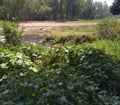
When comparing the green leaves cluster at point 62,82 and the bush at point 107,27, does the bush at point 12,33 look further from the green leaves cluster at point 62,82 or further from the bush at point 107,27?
the bush at point 107,27

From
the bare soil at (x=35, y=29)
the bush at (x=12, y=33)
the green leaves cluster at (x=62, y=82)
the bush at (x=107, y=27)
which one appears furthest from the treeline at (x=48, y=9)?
the green leaves cluster at (x=62, y=82)

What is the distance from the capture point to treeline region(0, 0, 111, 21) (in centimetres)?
4519

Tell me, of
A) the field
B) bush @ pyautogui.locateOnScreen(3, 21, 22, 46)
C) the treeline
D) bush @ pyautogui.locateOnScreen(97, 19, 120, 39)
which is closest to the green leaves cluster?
the field

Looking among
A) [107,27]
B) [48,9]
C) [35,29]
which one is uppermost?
[107,27]

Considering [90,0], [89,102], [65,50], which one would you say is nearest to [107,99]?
[89,102]

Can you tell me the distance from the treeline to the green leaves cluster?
35874 mm

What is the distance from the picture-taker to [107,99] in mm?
4309

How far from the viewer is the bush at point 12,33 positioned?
26.9 ft

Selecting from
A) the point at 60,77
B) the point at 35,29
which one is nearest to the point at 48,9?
the point at 35,29

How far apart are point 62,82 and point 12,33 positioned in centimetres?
457

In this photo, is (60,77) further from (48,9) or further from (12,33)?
(48,9)

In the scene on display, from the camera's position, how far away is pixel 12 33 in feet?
27.7

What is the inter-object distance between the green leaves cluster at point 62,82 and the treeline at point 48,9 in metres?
35.9

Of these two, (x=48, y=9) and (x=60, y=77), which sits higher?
(x=60, y=77)
